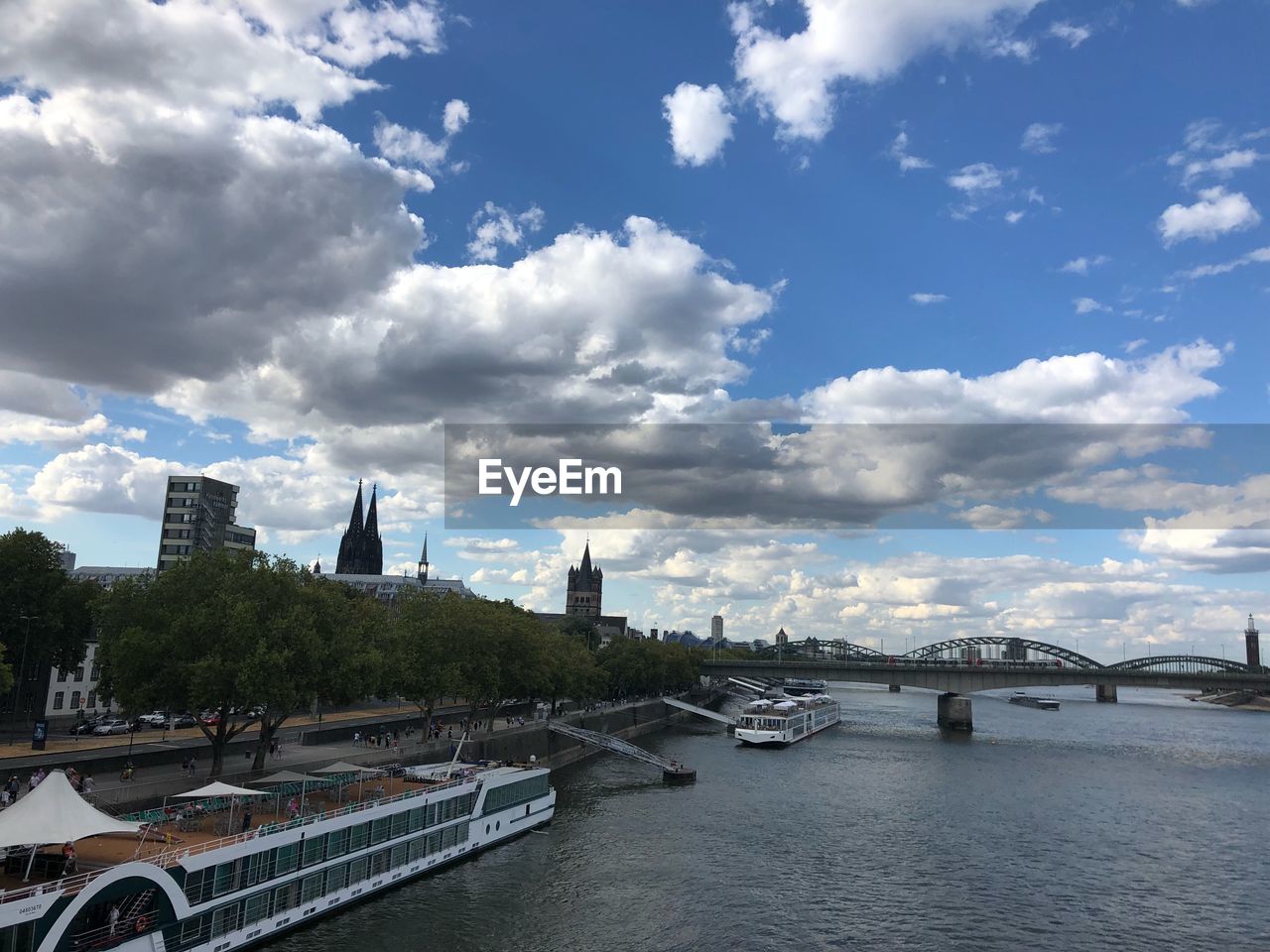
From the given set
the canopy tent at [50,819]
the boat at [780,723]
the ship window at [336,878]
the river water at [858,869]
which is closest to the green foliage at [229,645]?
the ship window at [336,878]

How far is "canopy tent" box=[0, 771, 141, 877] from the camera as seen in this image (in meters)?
30.0

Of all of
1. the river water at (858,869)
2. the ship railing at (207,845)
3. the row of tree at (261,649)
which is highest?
the row of tree at (261,649)

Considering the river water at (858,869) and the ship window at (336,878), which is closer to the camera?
the river water at (858,869)

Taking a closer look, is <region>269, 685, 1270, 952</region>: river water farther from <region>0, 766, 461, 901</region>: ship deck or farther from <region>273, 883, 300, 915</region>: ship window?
<region>0, 766, 461, 901</region>: ship deck

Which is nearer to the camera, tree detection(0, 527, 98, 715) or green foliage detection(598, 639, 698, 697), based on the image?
tree detection(0, 527, 98, 715)

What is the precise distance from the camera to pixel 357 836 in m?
46.1

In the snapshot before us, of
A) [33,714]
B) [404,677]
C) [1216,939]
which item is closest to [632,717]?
[404,677]

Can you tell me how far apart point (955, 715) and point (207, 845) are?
13619cm

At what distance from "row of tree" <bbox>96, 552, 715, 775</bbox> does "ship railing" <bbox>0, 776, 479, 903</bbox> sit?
11055 millimetres

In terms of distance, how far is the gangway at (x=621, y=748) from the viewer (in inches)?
3381

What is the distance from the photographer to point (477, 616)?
86.6 meters

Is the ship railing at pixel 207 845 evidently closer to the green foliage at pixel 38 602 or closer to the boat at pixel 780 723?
the green foliage at pixel 38 602

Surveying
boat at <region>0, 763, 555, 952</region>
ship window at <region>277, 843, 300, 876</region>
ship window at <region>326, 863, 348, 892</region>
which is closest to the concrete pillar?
boat at <region>0, 763, 555, 952</region>

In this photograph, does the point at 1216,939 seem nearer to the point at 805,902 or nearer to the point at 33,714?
the point at 805,902
